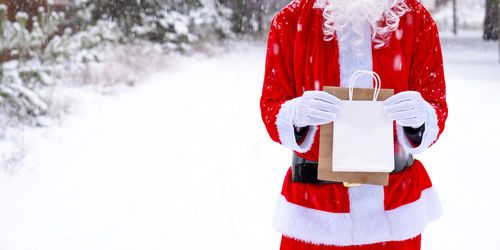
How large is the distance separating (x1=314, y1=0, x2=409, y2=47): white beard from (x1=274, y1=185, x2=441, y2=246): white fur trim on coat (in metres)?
0.46

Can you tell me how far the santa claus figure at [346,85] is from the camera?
1.31m

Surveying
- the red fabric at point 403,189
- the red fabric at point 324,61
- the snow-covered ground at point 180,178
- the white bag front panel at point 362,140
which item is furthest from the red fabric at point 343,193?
the snow-covered ground at point 180,178

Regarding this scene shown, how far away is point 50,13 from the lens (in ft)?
22.8

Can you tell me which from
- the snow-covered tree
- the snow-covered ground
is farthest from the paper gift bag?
the snow-covered tree

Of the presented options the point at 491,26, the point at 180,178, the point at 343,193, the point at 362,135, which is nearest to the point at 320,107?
the point at 362,135

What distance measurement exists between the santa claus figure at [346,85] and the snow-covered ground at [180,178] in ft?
5.02

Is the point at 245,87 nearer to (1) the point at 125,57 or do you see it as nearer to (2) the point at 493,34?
(1) the point at 125,57

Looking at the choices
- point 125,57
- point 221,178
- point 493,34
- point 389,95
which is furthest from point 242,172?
point 493,34

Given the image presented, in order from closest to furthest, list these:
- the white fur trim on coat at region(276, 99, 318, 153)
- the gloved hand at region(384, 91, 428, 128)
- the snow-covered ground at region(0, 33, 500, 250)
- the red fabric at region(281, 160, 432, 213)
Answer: the gloved hand at region(384, 91, 428, 128), the white fur trim on coat at region(276, 99, 318, 153), the red fabric at region(281, 160, 432, 213), the snow-covered ground at region(0, 33, 500, 250)

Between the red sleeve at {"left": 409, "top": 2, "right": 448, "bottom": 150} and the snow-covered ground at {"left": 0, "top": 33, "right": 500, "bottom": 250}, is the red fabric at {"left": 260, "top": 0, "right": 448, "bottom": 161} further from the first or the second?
the snow-covered ground at {"left": 0, "top": 33, "right": 500, "bottom": 250}

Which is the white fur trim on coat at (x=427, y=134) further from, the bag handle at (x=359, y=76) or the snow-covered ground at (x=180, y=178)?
the snow-covered ground at (x=180, y=178)

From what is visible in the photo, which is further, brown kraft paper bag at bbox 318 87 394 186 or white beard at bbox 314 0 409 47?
white beard at bbox 314 0 409 47

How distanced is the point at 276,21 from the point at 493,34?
12.6 metres

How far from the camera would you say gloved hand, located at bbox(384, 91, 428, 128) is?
1134 millimetres
